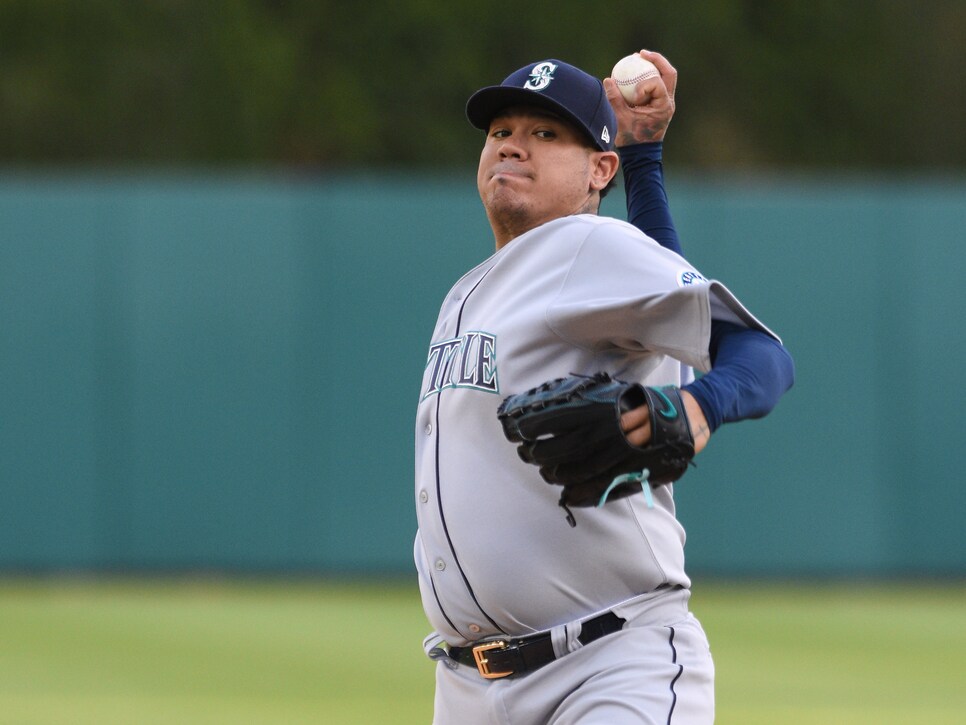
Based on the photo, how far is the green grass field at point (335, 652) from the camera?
6.79 m

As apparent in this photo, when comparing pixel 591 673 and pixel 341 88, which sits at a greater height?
pixel 341 88

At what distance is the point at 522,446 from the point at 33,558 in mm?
9147

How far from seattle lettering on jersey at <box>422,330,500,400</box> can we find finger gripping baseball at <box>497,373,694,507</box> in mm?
292

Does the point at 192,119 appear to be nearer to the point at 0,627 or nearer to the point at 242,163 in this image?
the point at 242,163

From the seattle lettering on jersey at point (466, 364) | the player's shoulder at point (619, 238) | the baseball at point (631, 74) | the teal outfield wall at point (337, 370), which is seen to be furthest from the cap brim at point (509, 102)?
the teal outfield wall at point (337, 370)

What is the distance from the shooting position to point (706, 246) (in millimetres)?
11602

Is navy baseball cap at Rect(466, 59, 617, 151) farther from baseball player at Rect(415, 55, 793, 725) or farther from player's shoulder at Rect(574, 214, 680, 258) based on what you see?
player's shoulder at Rect(574, 214, 680, 258)

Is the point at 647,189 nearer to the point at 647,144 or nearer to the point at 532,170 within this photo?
the point at 647,144

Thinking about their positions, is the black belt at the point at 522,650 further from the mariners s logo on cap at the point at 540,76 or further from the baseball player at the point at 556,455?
the mariners s logo on cap at the point at 540,76

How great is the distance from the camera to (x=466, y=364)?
3209 mm

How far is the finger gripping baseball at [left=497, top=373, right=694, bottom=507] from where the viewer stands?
2725 millimetres

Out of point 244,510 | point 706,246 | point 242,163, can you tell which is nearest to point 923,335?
point 706,246

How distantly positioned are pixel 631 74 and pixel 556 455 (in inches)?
49.7

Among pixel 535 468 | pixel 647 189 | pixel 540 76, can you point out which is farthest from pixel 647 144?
pixel 535 468
